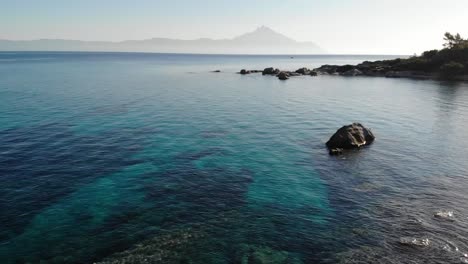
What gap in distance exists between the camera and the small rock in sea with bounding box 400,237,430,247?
25894 mm

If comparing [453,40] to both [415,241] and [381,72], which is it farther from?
[415,241]

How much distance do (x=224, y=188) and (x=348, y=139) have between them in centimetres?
2350

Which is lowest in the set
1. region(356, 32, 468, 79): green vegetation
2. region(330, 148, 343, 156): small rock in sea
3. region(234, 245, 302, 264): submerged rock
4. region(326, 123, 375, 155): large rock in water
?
region(234, 245, 302, 264): submerged rock

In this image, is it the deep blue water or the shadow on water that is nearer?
the deep blue water

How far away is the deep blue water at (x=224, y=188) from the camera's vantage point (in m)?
25.2

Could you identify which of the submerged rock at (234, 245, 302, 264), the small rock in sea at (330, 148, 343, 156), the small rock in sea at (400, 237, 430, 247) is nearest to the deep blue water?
the submerged rock at (234, 245, 302, 264)

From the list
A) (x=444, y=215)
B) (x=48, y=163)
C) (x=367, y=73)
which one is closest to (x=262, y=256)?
(x=444, y=215)

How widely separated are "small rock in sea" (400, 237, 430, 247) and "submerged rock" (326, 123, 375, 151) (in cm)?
2373

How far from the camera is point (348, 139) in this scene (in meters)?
50.7

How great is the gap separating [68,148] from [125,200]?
67.3 feet

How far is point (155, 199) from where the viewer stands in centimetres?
3322

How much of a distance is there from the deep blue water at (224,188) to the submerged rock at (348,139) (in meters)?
1.68

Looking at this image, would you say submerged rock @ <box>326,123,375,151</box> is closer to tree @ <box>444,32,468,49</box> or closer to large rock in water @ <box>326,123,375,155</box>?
large rock in water @ <box>326,123,375,155</box>

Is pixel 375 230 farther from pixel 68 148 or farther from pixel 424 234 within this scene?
pixel 68 148
